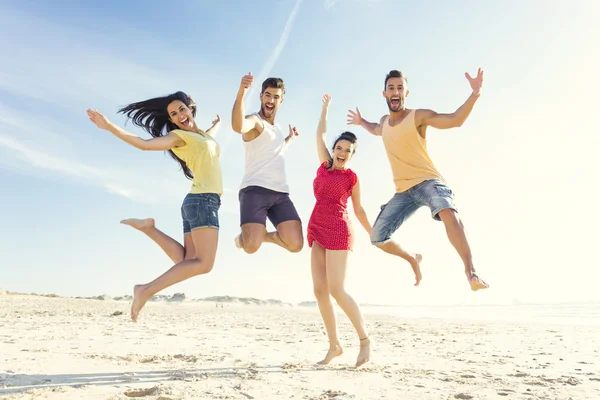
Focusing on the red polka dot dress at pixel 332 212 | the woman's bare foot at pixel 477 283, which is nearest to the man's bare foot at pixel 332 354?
the red polka dot dress at pixel 332 212

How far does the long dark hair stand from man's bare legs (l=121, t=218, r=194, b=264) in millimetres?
700

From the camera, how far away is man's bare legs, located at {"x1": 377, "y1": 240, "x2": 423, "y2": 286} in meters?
5.73

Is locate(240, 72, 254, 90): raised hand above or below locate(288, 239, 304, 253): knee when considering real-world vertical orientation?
above

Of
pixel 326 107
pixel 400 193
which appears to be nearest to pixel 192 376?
pixel 400 193

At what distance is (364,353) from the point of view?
5.18 metres

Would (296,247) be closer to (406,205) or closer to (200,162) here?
(406,205)

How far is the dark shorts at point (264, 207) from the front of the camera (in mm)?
5684

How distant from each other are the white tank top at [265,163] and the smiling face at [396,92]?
4.63ft

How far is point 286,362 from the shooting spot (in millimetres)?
5465

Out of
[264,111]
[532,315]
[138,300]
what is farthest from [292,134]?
[532,315]

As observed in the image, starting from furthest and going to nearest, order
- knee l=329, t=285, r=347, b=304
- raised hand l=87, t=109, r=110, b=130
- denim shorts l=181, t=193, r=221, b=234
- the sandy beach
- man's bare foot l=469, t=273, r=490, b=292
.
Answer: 1. knee l=329, t=285, r=347, b=304
2. denim shorts l=181, t=193, r=221, b=234
3. raised hand l=87, t=109, r=110, b=130
4. man's bare foot l=469, t=273, r=490, b=292
5. the sandy beach

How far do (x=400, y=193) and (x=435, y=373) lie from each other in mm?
1939

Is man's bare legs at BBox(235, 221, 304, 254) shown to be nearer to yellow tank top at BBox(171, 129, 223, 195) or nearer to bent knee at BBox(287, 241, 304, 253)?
bent knee at BBox(287, 241, 304, 253)

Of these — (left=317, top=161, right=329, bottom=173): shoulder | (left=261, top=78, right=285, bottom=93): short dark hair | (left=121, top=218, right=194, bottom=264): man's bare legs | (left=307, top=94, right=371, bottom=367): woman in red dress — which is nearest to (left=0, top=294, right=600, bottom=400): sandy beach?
(left=307, top=94, right=371, bottom=367): woman in red dress
